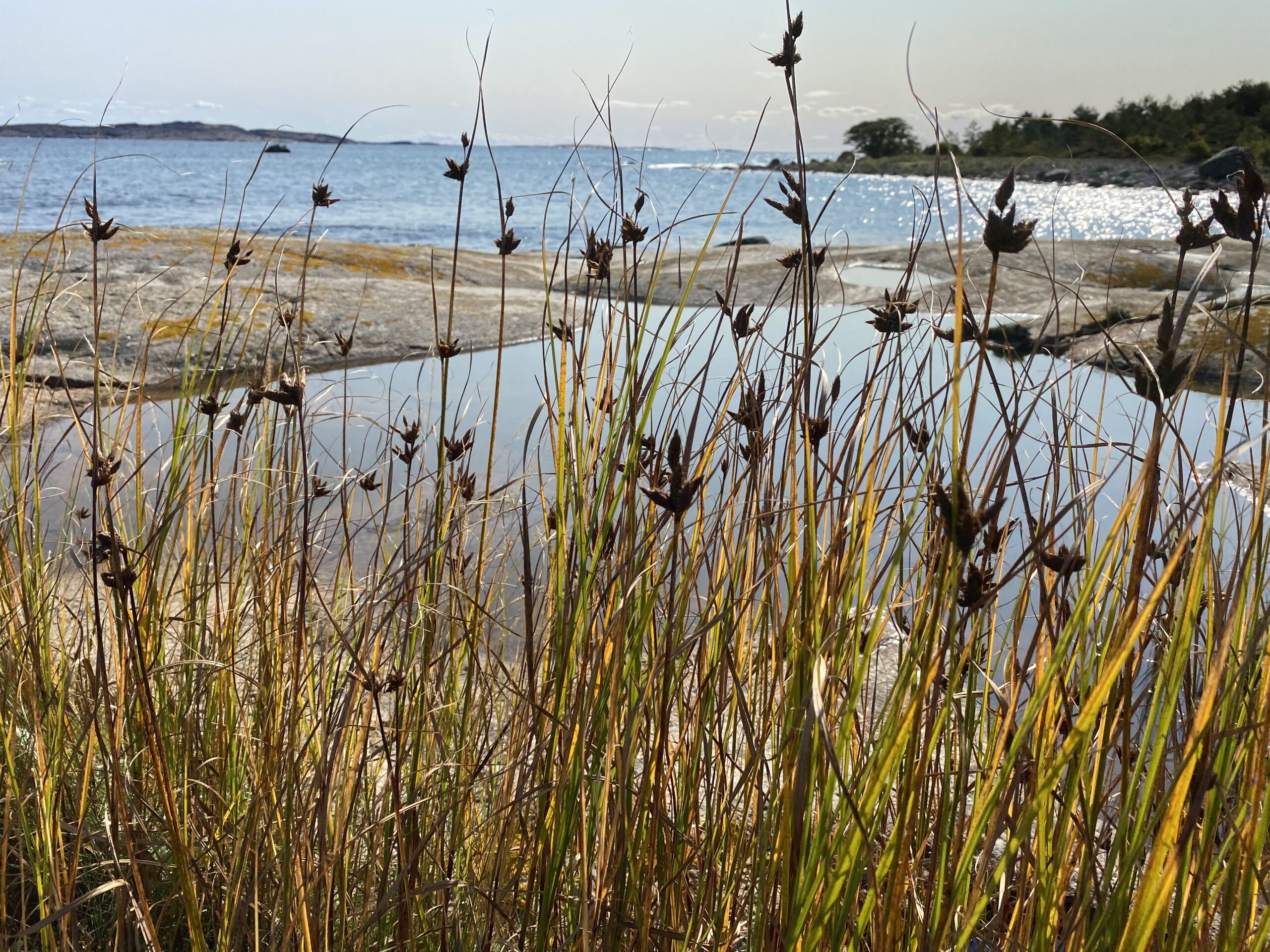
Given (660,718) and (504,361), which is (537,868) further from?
(504,361)

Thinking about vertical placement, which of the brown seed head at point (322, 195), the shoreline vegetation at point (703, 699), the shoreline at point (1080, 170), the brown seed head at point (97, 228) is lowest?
the shoreline vegetation at point (703, 699)

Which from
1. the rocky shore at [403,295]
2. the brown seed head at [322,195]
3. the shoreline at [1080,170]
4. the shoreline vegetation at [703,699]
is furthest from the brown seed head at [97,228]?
the shoreline at [1080,170]

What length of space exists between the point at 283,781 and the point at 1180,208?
3.70 ft

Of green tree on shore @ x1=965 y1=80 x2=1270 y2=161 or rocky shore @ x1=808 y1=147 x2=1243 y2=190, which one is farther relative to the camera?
rocky shore @ x1=808 y1=147 x2=1243 y2=190

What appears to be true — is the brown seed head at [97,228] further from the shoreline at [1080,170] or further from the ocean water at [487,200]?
the shoreline at [1080,170]

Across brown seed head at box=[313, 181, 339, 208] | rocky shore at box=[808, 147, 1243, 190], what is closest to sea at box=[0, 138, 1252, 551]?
brown seed head at box=[313, 181, 339, 208]

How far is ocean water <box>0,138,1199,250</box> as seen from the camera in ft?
5.25

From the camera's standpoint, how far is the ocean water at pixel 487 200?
160cm

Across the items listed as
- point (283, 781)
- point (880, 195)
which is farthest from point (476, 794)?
point (880, 195)

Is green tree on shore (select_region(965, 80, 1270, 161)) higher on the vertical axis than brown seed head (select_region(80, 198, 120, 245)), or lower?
higher

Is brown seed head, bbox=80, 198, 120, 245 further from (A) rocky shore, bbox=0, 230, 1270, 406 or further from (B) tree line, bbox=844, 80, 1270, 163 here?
(B) tree line, bbox=844, 80, 1270, 163

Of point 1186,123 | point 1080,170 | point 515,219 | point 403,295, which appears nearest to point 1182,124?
point 1186,123

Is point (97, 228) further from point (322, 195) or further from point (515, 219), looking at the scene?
point (515, 219)

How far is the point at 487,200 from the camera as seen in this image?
32781 millimetres
